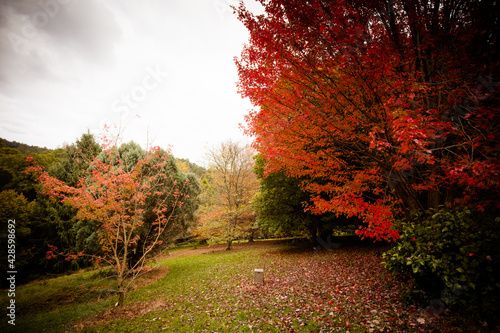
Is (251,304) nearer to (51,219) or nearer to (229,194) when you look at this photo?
(229,194)

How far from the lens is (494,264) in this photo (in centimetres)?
302

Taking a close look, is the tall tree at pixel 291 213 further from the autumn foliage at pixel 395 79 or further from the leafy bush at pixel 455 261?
the leafy bush at pixel 455 261

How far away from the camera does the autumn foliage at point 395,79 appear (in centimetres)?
342

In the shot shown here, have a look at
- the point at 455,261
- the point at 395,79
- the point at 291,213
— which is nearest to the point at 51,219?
the point at 291,213

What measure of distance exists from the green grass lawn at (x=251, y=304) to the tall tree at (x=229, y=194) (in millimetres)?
8595

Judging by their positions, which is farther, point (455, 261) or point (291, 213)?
point (291, 213)

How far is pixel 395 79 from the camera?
4301 millimetres

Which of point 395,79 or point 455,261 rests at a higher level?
point 395,79

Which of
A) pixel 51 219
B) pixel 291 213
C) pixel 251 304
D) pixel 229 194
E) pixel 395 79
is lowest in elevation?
pixel 251 304

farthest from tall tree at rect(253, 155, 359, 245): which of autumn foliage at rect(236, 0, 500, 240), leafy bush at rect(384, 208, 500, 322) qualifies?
leafy bush at rect(384, 208, 500, 322)

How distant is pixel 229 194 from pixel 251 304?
13.6 metres

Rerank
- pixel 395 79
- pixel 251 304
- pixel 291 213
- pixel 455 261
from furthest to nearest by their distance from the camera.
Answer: pixel 291 213 < pixel 251 304 < pixel 395 79 < pixel 455 261

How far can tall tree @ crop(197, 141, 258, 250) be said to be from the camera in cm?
1897

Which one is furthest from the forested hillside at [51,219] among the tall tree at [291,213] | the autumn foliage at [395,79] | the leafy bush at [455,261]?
the leafy bush at [455,261]
